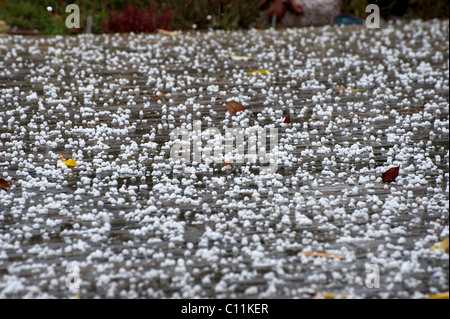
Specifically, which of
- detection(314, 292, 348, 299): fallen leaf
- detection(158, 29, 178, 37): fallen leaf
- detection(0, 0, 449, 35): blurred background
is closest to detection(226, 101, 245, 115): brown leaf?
detection(314, 292, 348, 299): fallen leaf

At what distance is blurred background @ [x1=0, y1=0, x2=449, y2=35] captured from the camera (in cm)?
723

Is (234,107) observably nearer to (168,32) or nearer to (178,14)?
(168,32)

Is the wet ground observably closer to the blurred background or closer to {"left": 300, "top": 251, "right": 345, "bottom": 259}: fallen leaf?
{"left": 300, "top": 251, "right": 345, "bottom": 259}: fallen leaf

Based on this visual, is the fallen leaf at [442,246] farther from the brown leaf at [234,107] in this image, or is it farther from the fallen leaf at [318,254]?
the brown leaf at [234,107]

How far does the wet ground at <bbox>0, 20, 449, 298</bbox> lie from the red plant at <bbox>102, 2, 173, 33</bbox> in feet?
6.31

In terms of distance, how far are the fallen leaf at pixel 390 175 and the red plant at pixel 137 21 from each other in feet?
16.5

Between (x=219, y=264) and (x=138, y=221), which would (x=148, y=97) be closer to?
(x=138, y=221)

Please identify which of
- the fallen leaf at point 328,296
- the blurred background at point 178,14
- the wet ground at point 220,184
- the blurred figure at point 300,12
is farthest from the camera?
the blurred figure at point 300,12

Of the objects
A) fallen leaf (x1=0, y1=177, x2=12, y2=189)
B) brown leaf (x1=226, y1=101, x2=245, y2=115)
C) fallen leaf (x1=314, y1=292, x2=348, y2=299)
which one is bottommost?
fallen leaf (x1=314, y1=292, x2=348, y2=299)

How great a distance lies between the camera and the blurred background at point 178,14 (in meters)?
7.23

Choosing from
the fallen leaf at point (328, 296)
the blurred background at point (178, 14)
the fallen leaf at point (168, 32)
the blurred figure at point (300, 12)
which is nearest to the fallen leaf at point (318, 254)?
the fallen leaf at point (328, 296)

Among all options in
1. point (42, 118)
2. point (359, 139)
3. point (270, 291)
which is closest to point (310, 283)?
point (270, 291)

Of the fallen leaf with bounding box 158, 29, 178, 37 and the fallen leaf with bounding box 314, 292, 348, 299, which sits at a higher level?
the fallen leaf with bounding box 158, 29, 178, 37
